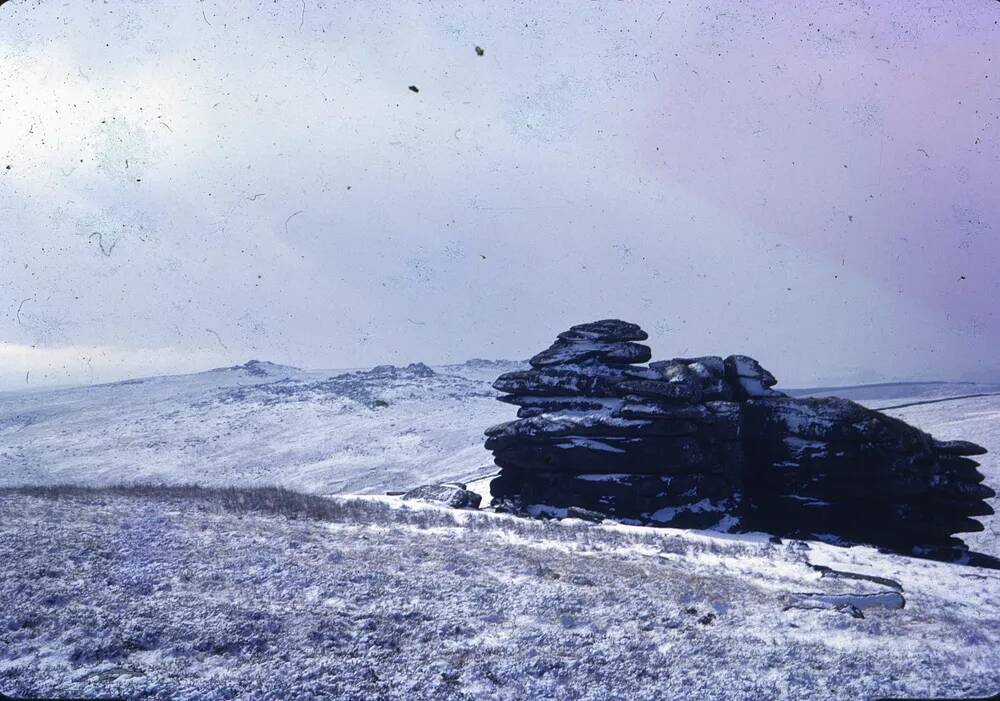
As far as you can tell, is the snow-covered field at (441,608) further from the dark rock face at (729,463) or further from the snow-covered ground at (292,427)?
the snow-covered ground at (292,427)

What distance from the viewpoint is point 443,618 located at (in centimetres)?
991

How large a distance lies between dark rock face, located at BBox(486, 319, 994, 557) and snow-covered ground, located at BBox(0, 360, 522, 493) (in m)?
16.7

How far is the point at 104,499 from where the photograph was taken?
17312mm

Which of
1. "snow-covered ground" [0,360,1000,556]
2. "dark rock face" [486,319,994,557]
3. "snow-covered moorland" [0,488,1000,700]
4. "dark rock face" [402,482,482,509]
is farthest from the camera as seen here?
"snow-covered ground" [0,360,1000,556]

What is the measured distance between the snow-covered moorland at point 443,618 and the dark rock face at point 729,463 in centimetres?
730

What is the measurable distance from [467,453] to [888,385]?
2034 inches

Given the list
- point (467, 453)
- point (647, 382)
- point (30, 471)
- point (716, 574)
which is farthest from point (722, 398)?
point (30, 471)

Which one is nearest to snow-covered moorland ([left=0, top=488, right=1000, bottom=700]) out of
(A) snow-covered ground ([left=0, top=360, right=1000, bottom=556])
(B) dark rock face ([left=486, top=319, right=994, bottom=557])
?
(B) dark rock face ([left=486, top=319, right=994, bottom=557])

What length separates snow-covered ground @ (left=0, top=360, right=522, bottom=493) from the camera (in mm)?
41281

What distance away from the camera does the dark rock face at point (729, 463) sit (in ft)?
72.7

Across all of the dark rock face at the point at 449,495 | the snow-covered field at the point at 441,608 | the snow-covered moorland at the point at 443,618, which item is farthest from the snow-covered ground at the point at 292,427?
the snow-covered moorland at the point at 443,618

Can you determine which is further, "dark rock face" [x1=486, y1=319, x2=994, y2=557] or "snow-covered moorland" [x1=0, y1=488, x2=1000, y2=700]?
"dark rock face" [x1=486, y1=319, x2=994, y2=557]

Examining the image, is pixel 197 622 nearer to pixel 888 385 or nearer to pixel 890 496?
pixel 890 496

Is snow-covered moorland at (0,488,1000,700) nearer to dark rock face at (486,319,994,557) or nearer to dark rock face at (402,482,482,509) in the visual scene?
dark rock face at (402,482,482,509)
